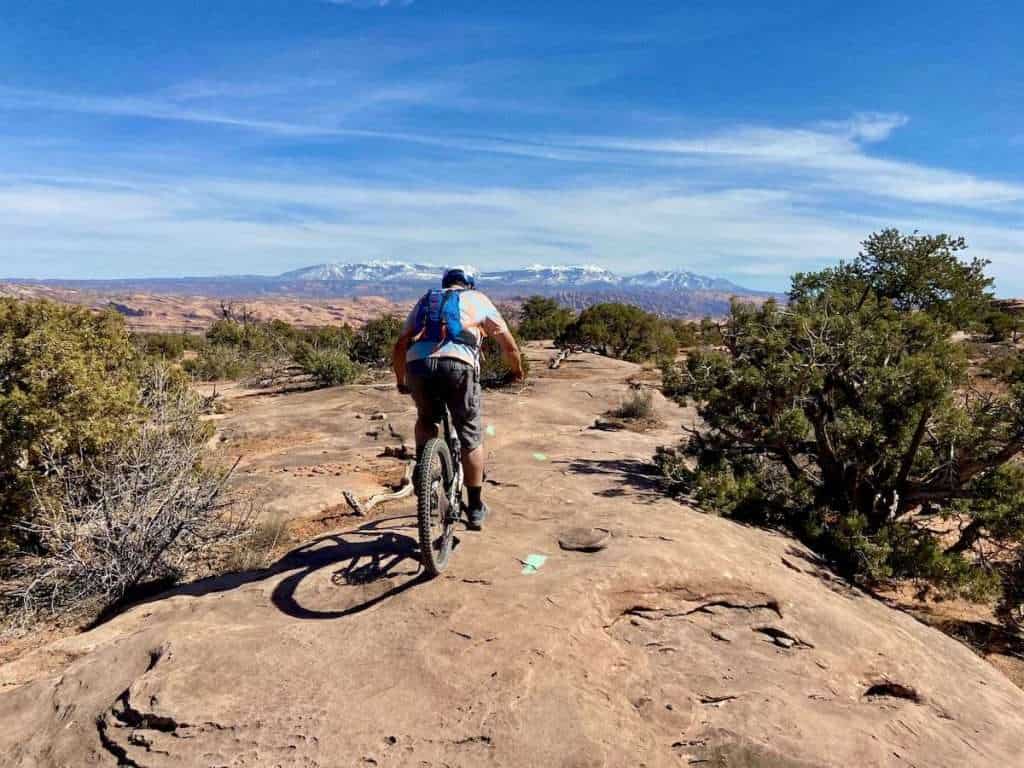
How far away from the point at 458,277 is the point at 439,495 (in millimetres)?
1712

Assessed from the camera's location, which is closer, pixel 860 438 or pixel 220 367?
pixel 860 438

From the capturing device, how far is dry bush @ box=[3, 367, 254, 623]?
492 centimetres

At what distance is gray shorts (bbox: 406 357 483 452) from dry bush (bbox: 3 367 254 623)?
250cm

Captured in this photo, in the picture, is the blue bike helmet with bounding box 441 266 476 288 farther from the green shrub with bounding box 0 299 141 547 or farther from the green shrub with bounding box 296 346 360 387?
the green shrub with bounding box 296 346 360 387

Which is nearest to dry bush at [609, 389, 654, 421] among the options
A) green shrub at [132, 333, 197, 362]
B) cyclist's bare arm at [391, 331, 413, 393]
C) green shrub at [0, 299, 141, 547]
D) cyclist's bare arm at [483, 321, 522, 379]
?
cyclist's bare arm at [483, 321, 522, 379]

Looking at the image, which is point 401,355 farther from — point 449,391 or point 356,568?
point 356,568

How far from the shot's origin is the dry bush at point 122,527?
4.92m

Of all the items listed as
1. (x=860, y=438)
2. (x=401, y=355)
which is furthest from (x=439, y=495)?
(x=860, y=438)

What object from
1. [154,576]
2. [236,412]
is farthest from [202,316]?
[154,576]

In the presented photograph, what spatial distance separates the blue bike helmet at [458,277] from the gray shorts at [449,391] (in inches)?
30.2

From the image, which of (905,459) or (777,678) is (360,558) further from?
(905,459)

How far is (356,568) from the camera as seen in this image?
449 centimetres

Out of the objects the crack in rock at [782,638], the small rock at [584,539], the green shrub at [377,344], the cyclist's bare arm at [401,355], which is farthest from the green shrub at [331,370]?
the crack in rock at [782,638]

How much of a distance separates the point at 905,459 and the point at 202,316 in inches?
6880
